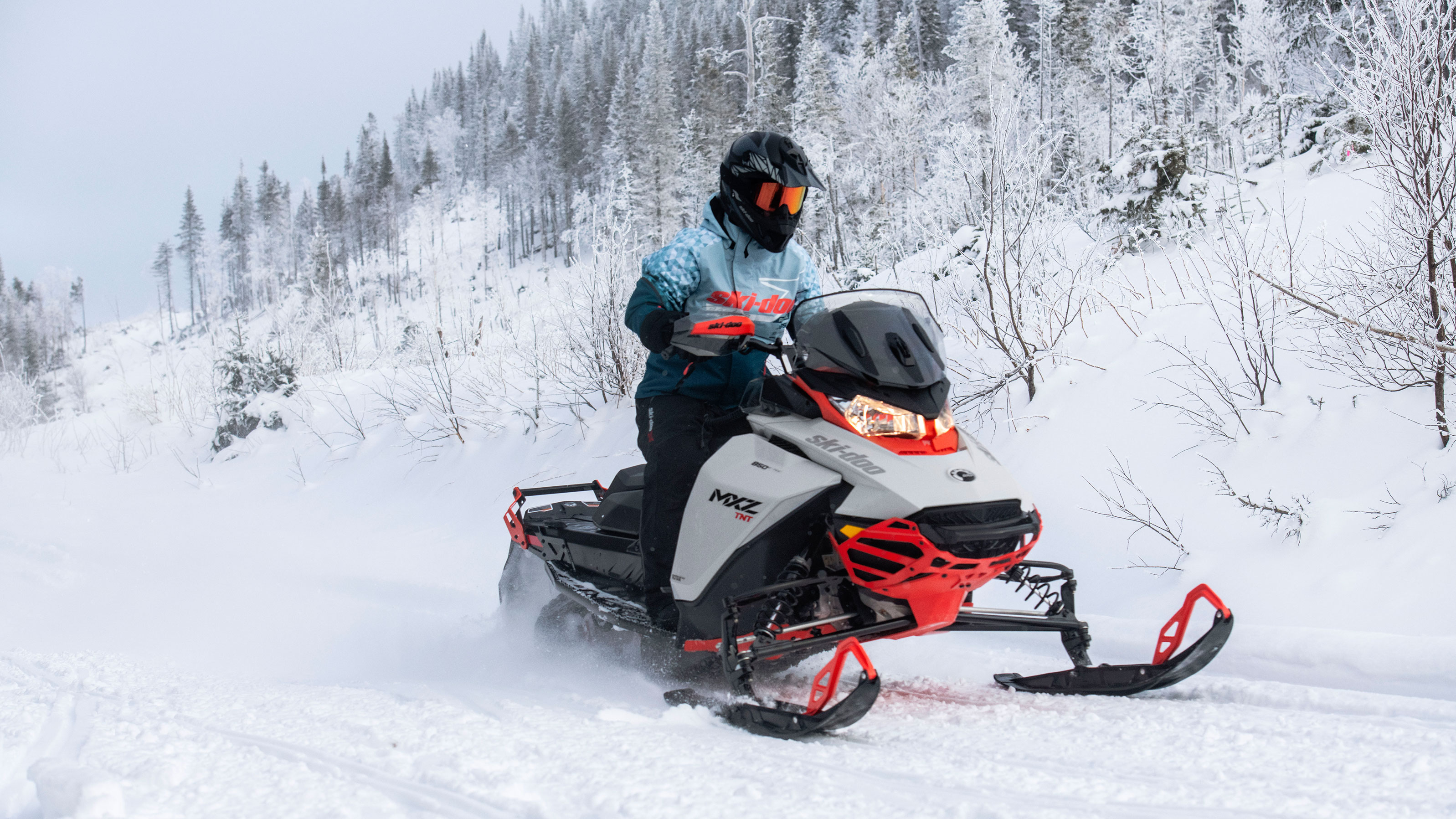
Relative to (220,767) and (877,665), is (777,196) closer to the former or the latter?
(877,665)

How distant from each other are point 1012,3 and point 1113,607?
45386 millimetres

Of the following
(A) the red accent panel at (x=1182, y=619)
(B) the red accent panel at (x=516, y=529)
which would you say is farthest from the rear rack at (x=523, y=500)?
(A) the red accent panel at (x=1182, y=619)

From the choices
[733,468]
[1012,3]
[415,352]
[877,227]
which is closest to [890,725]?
[733,468]

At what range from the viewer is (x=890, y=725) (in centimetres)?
253

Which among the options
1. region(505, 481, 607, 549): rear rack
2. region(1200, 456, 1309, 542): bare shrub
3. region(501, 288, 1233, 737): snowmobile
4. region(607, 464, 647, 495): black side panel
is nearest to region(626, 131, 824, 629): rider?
region(501, 288, 1233, 737): snowmobile

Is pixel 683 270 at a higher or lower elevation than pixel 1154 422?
higher

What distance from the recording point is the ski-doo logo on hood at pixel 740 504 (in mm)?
2609

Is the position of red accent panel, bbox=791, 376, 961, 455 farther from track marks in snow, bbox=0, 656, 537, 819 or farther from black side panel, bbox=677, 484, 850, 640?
track marks in snow, bbox=0, 656, 537, 819

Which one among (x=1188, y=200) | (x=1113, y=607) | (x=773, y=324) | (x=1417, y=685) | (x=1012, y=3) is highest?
(x=1012, y=3)

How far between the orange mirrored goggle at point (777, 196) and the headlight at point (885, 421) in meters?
0.86

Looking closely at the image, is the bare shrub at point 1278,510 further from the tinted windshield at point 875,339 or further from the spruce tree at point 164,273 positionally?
the spruce tree at point 164,273

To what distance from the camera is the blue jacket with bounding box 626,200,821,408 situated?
9.90ft

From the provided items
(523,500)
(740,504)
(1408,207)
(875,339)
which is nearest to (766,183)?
(875,339)

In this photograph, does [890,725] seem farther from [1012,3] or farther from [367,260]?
[367,260]
